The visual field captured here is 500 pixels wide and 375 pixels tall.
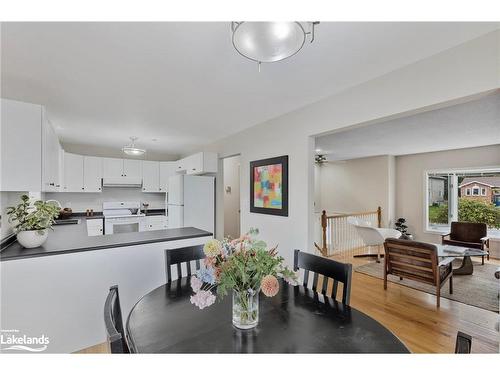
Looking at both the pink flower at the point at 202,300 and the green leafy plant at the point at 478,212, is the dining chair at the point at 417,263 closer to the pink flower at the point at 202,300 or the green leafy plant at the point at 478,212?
the pink flower at the point at 202,300

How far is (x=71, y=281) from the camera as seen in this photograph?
187cm

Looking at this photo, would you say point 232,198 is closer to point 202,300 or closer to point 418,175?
point 418,175

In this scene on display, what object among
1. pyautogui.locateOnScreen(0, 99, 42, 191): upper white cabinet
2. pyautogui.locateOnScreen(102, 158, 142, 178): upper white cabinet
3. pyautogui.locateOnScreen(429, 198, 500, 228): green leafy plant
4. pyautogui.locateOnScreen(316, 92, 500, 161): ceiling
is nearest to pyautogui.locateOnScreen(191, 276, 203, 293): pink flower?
pyautogui.locateOnScreen(0, 99, 42, 191): upper white cabinet

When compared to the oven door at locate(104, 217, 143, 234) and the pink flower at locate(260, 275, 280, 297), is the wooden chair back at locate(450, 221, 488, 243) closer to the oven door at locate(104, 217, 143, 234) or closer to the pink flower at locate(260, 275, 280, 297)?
the pink flower at locate(260, 275, 280, 297)

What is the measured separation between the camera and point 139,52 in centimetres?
176

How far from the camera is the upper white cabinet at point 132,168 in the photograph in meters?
5.41

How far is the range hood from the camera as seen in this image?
5.20m

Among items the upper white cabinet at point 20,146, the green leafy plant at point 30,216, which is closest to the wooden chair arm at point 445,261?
the green leafy plant at point 30,216

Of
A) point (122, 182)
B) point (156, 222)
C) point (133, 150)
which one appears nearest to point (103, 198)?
point (122, 182)

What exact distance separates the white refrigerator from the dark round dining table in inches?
122
